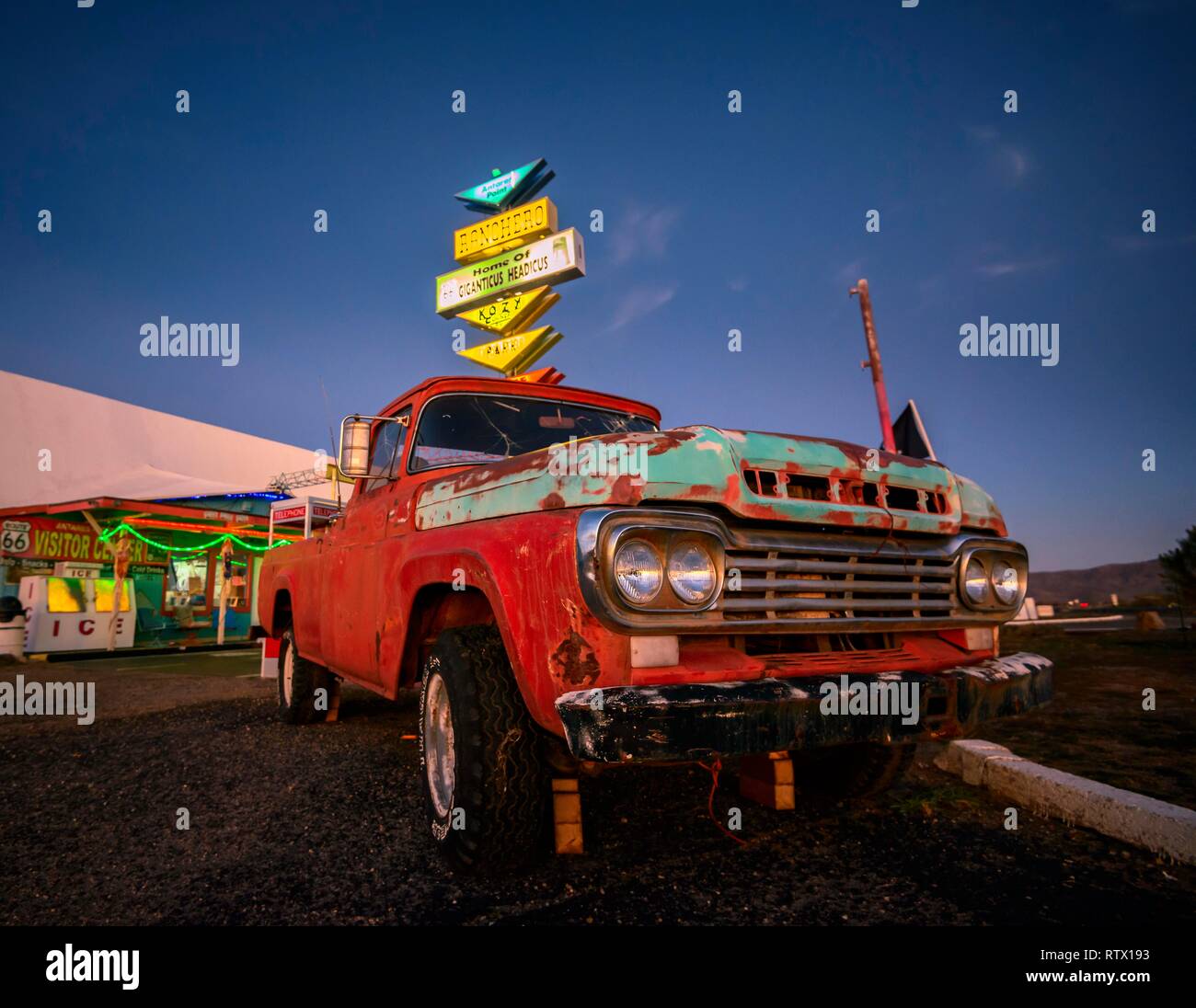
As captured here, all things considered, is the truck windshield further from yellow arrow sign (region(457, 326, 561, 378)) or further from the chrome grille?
yellow arrow sign (region(457, 326, 561, 378))

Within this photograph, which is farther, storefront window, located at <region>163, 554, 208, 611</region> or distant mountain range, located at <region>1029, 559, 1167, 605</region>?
distant mountain range, located at <region>1029, 559, 1167, 605</region>

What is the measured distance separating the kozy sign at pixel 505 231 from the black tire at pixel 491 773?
11752mm

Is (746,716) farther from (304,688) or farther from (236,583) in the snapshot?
(236,583)

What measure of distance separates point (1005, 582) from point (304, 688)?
4.78 m

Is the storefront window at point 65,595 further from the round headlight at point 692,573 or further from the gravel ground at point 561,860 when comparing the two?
the round headlight at point 692,573

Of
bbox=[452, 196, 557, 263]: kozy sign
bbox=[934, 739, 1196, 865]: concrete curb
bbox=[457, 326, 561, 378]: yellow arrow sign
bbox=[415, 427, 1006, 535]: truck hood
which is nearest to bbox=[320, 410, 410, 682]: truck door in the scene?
bbox=[415, 427, 1006, 535]: truck hood

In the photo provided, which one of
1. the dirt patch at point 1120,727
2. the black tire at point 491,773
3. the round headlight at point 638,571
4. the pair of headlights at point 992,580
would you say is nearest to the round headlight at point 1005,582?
the pair of headlights at point 992,580

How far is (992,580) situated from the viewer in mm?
2725

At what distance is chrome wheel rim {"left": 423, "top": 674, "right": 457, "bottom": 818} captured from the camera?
8.55 feet

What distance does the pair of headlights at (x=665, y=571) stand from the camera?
1.93 metres

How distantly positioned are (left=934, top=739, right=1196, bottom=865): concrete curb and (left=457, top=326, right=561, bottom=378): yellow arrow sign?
10.2m
